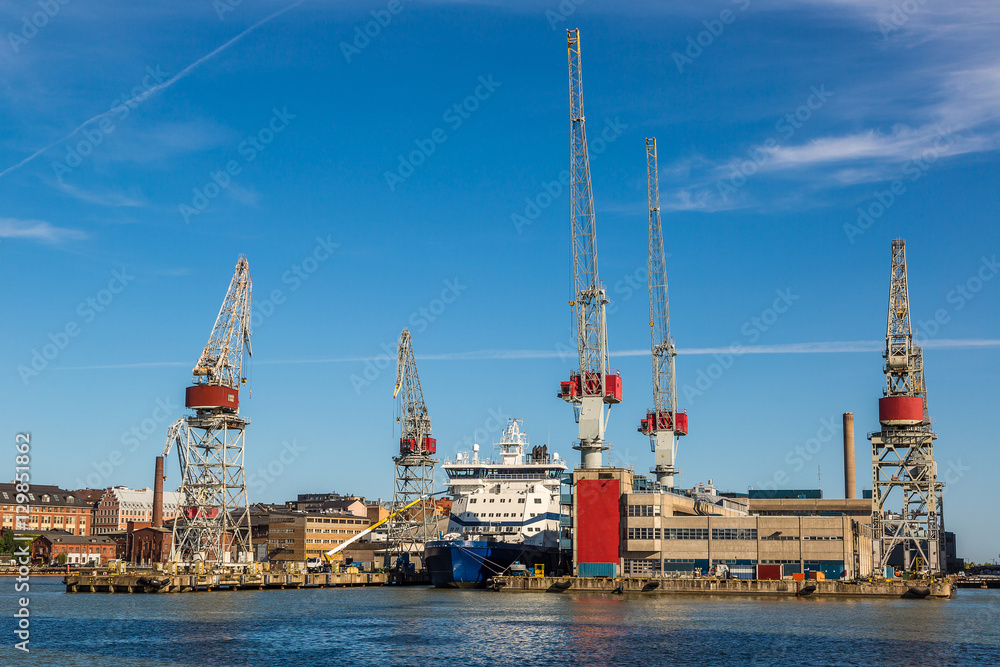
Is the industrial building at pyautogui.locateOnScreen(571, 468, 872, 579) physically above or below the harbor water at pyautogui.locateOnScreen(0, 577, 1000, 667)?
above

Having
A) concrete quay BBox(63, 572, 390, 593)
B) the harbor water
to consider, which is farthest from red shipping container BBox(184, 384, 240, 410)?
the harbor water

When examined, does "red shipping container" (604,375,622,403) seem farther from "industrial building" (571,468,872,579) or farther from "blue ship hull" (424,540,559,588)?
"blue ship hull" (424,540,559,588)

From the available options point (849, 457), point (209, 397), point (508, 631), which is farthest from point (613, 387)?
point (849, 457)

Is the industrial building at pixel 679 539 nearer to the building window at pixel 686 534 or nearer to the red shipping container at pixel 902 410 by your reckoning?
the building window at pixel 686 534

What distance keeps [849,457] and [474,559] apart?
95.0 m

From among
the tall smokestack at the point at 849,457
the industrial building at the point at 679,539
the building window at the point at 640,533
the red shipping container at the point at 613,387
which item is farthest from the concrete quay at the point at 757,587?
the tall smokestack at the point at 849,457

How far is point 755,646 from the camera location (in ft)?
226

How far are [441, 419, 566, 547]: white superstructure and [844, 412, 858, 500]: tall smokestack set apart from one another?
238ft

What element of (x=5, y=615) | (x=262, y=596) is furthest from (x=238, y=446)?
(x=5, y=615)

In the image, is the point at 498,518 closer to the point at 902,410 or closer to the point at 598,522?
the point at 598,522

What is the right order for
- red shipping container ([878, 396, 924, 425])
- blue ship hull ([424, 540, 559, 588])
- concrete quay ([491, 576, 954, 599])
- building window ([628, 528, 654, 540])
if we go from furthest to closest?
red shipping container ([878, 396, 924, 425]) → blue ship hull ([424, 540, 559, 588]) → building window ([628, 528, 654, 540]) → concrete quay ([491, 576, 954, 599])

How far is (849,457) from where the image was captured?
19600 centimetres

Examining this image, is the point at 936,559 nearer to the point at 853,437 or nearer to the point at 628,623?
the point at 853,437

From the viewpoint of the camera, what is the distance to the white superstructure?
132 m
